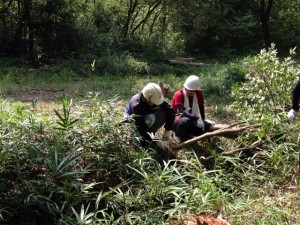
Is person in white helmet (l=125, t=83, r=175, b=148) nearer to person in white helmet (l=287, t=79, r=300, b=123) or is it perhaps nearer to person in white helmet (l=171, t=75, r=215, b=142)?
person in white helmet (l=171, t=75, r=215, b=142)

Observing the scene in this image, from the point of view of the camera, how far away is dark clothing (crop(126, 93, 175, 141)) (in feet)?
13.6

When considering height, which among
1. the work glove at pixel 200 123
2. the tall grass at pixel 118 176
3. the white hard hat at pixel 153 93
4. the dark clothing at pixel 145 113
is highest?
the white hard hat at pixel 153 93

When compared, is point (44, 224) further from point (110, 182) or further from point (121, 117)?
point (121, 117)

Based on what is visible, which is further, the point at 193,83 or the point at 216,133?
the point at 193,83

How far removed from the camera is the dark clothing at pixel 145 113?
414 centimetres

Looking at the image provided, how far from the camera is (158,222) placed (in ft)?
9.77

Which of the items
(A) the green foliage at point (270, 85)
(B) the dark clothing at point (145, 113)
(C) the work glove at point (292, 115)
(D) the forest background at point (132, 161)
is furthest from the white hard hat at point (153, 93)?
(C) the work glove at point (292, 115)

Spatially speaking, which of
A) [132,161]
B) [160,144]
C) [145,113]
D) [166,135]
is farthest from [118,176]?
[166,135]

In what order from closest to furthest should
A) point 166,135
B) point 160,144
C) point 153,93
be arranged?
point 153,93, point 160,144, point 166,135

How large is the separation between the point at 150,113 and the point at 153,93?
0.91 ft

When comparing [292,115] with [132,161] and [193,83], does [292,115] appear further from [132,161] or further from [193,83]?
[132,161]

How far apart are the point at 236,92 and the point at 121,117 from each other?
177 cm

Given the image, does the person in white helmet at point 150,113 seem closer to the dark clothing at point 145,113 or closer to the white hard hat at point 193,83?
the dark clothing at point 145,113

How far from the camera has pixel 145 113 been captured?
13.9 feet
